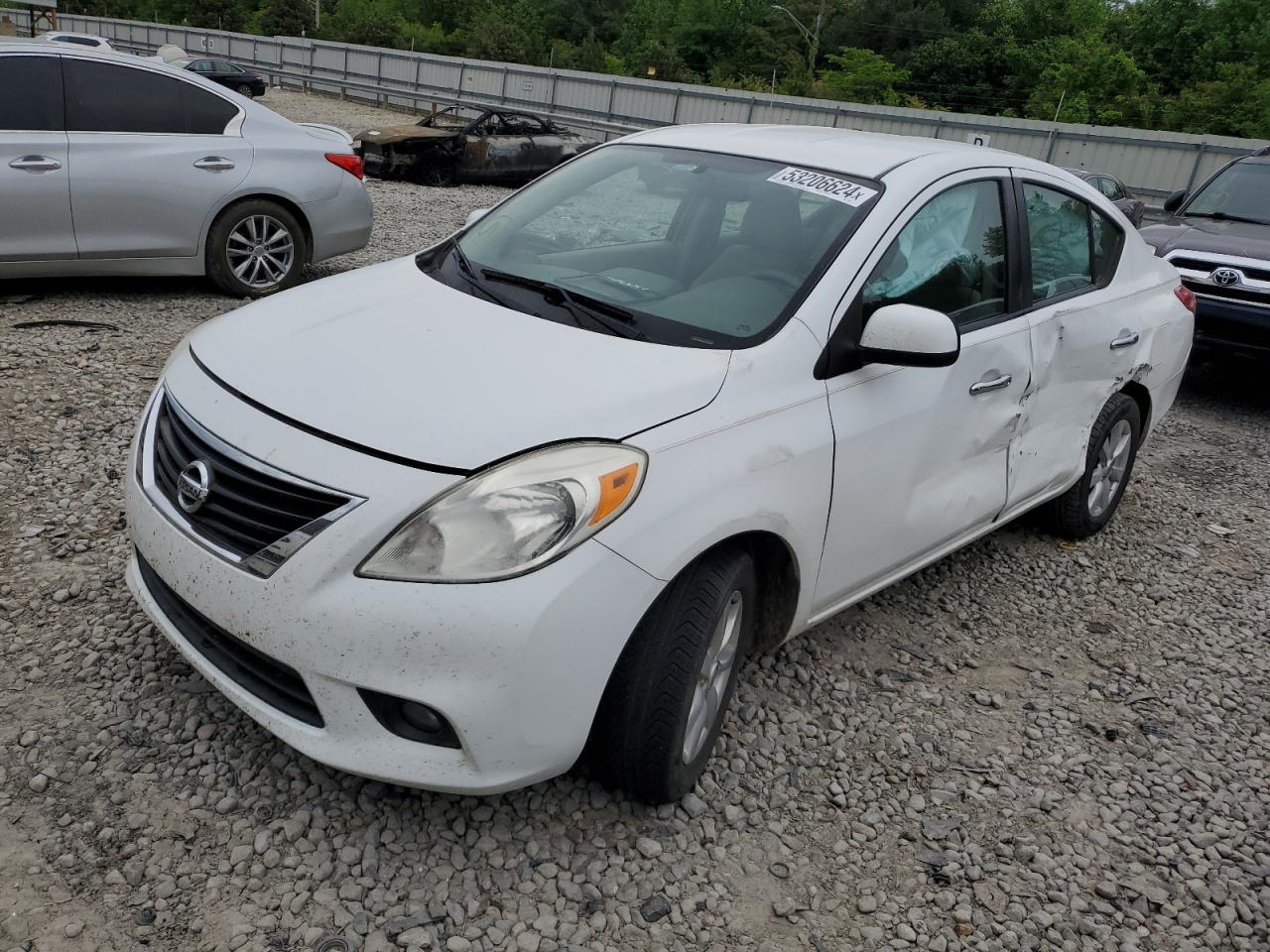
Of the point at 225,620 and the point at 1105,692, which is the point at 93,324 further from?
the point at 1105,692

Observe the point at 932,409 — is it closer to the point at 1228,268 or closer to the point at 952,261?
the point at 952,261

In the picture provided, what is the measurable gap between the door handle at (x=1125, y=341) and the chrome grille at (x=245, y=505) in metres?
3.44

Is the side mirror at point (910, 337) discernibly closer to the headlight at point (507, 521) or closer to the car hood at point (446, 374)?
the car hood at point (446, 374)

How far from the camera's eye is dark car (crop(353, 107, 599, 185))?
14.3 meters

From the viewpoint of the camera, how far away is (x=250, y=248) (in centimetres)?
715

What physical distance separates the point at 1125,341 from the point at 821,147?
1776mm

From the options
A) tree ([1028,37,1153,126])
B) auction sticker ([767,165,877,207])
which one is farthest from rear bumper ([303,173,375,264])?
tree ([1028,37,1153,126])

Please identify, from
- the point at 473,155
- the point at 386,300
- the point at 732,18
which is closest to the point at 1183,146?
the point at 473,155

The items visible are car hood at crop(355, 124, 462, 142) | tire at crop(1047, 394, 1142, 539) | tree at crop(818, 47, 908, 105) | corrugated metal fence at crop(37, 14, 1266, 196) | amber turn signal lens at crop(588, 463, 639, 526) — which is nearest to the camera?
amber turn signal lens at crop(588, 463, 639, 526)

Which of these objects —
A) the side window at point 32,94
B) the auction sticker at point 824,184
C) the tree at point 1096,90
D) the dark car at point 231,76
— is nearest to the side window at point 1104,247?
→ the auction sticker at point 824,184

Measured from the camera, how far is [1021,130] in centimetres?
2431

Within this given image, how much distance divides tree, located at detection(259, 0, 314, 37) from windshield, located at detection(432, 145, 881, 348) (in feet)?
247

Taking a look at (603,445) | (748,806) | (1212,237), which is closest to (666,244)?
(603,445)

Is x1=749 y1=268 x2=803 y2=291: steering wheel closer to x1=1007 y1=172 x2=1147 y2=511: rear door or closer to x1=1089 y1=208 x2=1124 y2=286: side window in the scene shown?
x1=1007 y1=172 x2=1147 y2=511: rear door
